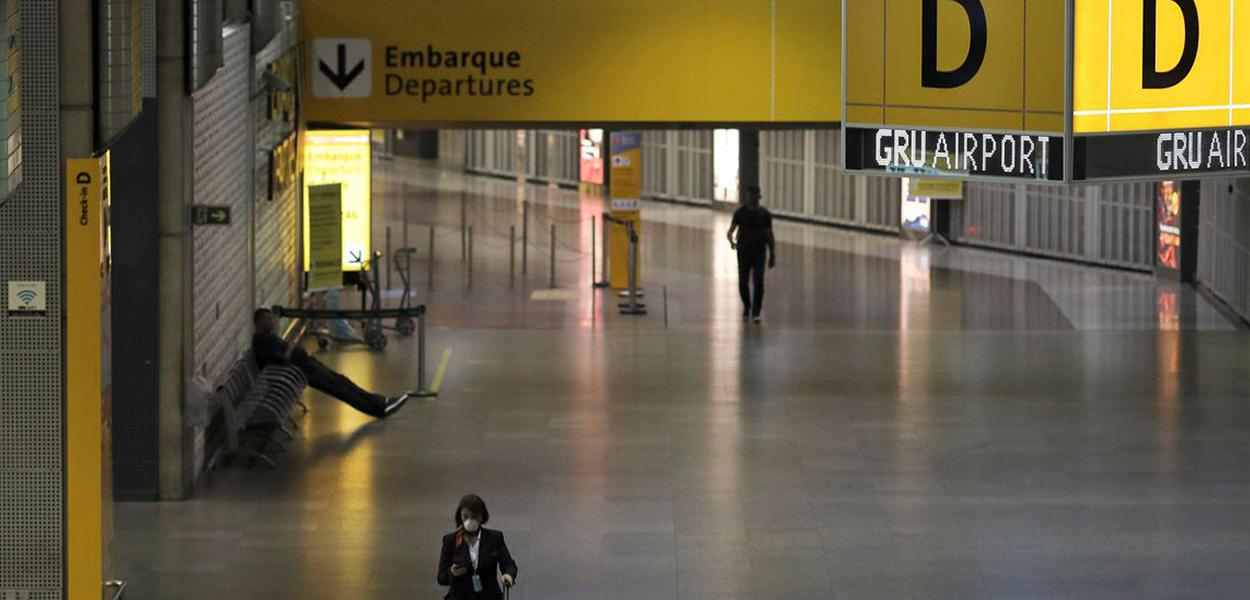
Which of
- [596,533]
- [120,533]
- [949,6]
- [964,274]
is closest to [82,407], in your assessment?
[120,533]

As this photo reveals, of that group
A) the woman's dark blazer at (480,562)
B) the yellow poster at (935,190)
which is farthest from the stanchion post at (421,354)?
the yellow poster at (935,190)

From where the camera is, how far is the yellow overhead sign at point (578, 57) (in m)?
21.6

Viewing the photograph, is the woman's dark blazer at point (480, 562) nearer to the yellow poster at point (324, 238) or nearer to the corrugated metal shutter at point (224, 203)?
the corrugated metal shutter at point (224, 203)

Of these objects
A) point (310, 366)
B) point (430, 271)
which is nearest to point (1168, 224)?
point (430, 271)

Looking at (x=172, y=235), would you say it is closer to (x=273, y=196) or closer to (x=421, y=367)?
(x=421, y=367)

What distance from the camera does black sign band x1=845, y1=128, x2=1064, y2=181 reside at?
10.4 m

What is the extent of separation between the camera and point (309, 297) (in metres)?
24.2

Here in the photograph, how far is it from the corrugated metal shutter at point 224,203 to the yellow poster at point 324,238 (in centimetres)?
268

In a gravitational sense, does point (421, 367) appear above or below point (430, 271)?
below

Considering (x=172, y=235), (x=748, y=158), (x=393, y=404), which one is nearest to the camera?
(x=172, y=235)

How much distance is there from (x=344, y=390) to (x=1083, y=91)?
921cm

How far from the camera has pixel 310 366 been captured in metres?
17.9

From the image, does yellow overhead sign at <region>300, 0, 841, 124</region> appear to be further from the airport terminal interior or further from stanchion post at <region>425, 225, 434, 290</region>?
stanchion post at <region>425, 225, 434, 290</region>

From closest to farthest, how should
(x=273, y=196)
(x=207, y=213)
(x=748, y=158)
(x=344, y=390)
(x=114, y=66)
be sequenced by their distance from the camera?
(x=114, y=66) → (x=207, y=213) → (x=344, y=390) → (x=273, y=196) → (x=748, y=158)
